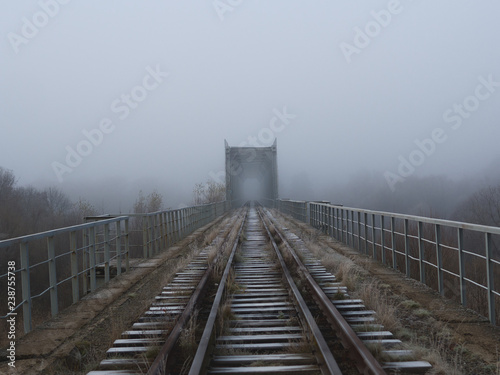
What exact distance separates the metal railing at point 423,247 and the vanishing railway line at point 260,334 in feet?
4.96

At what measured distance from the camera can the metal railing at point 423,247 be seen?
503 centimetres

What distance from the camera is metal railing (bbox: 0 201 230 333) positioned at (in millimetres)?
4473

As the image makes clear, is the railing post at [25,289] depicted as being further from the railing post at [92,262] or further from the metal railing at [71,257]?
the railing post at [92,262]

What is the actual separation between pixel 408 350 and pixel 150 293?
13.1 feet

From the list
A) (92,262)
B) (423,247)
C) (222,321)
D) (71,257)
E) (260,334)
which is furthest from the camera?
(423,247)

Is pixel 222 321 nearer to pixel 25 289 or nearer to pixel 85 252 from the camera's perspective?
pixel 25 289

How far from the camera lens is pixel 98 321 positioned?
15.3 feet

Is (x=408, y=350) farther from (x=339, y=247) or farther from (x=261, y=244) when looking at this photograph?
(x=261, y=244)

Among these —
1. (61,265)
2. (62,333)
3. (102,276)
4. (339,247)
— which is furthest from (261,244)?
(61,265)

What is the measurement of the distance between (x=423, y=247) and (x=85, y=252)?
6818mm

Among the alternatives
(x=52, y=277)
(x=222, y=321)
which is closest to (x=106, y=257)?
(x=52, y=277)

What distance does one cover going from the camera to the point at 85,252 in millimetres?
8109

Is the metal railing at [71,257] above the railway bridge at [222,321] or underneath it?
above

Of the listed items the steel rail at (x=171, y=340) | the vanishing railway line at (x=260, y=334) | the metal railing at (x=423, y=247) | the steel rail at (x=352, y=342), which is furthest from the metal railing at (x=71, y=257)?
the metal railing at (x=423, y=247)
